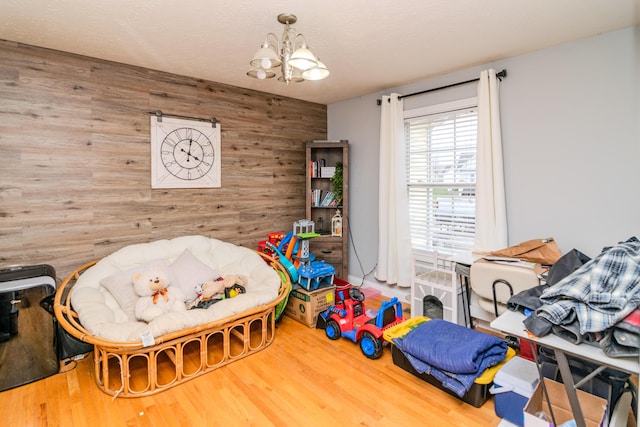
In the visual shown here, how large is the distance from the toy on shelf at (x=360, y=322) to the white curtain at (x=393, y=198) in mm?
847

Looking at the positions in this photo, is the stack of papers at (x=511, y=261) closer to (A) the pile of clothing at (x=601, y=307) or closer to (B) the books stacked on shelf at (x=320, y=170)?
(A) the pile of clothing at (x=601, y=307)

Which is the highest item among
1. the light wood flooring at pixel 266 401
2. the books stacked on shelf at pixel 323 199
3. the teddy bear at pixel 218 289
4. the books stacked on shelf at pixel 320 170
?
the books stacked on shelf at pixel 320 170

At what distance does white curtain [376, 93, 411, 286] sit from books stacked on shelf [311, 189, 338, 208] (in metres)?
0.67

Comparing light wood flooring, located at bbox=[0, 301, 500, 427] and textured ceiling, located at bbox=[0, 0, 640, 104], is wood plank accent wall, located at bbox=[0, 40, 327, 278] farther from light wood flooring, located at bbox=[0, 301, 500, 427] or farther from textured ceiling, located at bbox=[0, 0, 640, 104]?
light wood flooring, located at bbox=[0, 301, 500, 427]

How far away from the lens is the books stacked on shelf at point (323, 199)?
4.33 meters

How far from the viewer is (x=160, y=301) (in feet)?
8.71

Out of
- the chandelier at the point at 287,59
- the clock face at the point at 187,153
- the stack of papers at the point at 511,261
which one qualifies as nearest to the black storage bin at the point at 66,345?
the clock face at the point at 187,153

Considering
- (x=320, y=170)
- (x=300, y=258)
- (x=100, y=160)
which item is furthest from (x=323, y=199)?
(x=100, y=160)

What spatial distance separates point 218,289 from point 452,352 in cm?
191

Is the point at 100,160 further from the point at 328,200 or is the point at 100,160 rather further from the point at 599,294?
the point at 599,294

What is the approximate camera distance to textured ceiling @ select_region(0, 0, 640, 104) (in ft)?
6.86

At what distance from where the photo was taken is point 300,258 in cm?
360

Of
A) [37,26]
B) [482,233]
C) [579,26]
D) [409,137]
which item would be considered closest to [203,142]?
[37,26]

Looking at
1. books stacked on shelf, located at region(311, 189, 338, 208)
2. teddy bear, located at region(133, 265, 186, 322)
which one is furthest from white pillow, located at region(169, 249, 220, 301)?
books stacked on shelf, located at region(311, 189, 338, 208)
